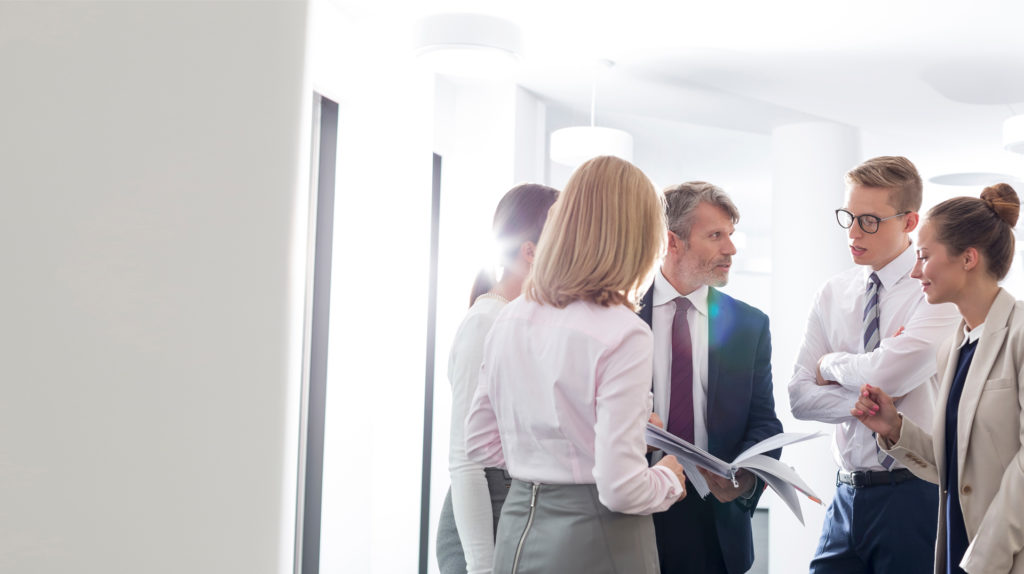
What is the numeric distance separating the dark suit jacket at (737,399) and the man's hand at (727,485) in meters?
0.05

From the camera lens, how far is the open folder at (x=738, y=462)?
1.57 meters

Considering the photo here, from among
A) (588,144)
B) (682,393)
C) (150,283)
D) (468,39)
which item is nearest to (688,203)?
(682,393)

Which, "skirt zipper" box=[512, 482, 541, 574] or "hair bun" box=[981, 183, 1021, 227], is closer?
"skirt zipper" box=[512, 482, 541, 574]

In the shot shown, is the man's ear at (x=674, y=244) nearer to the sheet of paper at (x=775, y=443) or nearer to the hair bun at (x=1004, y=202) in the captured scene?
the sheet of paper at (x=775, y=443)

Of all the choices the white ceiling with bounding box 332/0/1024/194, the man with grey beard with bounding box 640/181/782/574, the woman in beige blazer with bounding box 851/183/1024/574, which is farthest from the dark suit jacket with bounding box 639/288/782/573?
the white ceiling with bounding box 332/0/1024/194

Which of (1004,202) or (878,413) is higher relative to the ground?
(1004,202)

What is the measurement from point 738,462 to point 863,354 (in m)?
0.68

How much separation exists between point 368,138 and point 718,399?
2.78m

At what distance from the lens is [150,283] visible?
209 millimetres

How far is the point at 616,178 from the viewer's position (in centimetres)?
142

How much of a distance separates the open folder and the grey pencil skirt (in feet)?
0.78

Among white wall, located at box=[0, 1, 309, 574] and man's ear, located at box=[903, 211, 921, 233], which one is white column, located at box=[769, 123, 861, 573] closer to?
man's ear, located at box=[903, 211, 921, 233]

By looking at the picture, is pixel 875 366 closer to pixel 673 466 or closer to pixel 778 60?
pixel 673 466

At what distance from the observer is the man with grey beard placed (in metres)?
1.80
